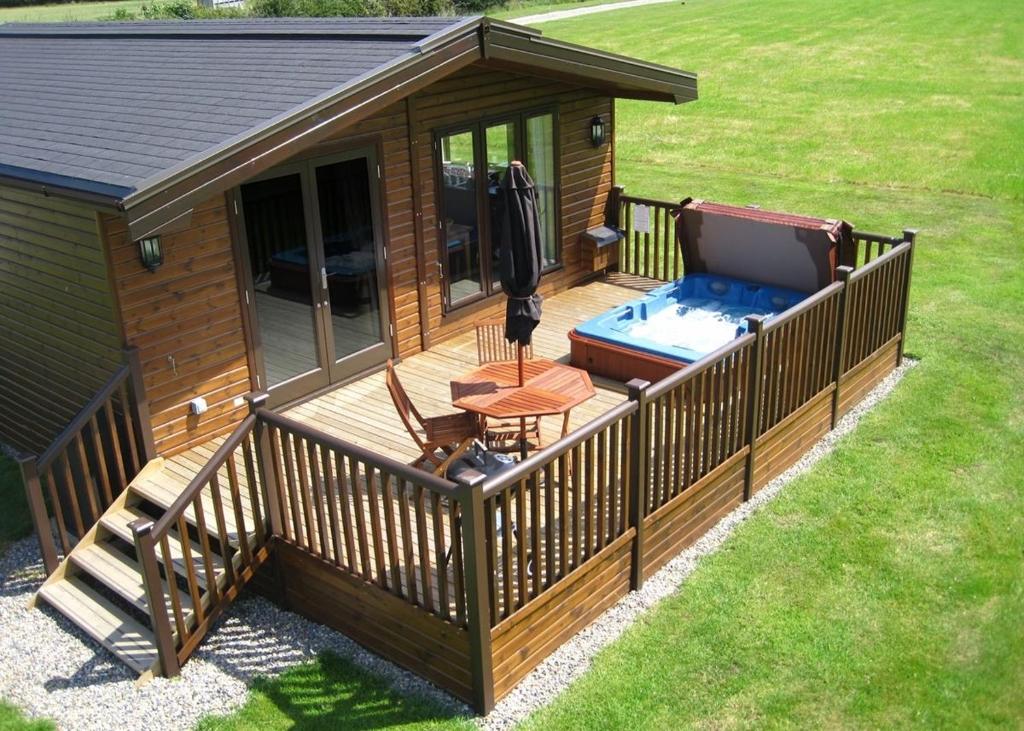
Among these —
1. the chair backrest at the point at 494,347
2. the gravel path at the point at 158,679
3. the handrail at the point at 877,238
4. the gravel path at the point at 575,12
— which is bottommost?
the gravel path at the point at 158,679

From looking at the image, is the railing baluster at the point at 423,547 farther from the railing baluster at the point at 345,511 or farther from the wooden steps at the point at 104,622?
the wooden steps at the point at 104,622

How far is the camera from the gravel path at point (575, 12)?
3725 centimetres

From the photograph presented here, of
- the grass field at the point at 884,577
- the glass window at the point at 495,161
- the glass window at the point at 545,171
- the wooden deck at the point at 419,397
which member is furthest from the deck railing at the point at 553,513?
the glass window at the point at 545,171

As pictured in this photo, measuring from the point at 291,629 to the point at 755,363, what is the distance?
3871 mm

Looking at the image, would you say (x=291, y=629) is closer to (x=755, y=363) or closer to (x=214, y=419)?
(x=214, y=419)

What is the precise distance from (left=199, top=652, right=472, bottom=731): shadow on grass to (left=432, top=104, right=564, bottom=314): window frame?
453 centimetres

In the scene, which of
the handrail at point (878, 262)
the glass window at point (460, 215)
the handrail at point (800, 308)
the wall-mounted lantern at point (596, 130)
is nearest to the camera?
the handrail at point (800, 308)

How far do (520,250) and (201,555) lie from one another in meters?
3.09

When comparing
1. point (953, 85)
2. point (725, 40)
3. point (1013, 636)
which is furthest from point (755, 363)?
point (725, 40)

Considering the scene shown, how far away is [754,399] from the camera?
7.62 meters

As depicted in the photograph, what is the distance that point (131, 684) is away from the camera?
6.32m

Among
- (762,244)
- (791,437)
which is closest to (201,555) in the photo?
(791,437)

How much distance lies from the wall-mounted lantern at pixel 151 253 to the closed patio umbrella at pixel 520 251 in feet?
8.27

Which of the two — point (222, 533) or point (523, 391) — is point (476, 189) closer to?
point (523, 391)
